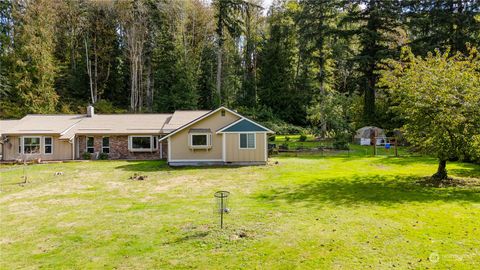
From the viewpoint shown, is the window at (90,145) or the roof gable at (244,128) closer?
the roof gable at (244,128)

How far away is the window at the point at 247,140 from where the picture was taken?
2070cm

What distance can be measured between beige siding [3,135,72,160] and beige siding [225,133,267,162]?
1223 centimetres

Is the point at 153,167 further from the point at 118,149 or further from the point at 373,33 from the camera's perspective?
the point at 373,33

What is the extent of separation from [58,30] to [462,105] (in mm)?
42442

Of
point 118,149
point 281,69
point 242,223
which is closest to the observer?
point 242,223

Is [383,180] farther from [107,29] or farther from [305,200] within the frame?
[107,29]

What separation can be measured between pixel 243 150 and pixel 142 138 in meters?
8.44

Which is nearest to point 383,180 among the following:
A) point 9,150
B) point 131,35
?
point 9,150

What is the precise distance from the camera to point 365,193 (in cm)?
1280

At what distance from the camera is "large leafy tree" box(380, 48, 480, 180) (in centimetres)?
1278

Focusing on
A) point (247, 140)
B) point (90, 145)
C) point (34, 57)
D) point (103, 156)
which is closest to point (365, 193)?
point (247, 140)

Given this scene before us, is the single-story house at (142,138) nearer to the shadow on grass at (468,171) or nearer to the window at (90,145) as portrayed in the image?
the window at (90,145)

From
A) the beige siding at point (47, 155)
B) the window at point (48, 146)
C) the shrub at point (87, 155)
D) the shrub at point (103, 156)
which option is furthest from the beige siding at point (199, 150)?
the window at point (48, 146)

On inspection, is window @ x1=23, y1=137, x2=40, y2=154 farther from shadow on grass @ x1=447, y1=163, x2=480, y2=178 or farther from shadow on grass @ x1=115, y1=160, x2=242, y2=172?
shadow on grass @ x1=447, y1=163, x2=480, y2=178
